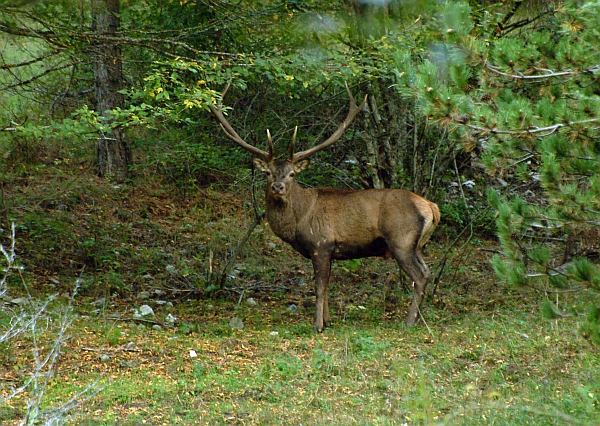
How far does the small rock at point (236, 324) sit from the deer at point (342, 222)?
2.78ft

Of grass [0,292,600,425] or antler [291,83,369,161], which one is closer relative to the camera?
grass [0,292,600,425]

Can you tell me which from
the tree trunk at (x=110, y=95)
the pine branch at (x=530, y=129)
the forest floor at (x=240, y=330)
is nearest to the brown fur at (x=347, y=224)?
the forest floor at (x=240, y=330)

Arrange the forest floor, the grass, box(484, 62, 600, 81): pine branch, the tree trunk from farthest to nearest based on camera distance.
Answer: the tree trunk < the forest floor < the grass < box(484, 62, 600, 81): pine branch

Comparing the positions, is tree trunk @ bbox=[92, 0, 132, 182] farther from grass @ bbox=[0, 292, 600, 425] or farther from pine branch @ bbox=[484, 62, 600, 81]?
pine branch @ bbox=[484, 62, 600, 81]

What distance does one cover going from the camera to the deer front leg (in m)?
9.52

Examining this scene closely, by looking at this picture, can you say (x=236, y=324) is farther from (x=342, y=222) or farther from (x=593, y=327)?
(x=593, y=327)

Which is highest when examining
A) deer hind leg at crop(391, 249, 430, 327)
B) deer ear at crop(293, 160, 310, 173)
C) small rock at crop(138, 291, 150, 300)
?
deer ear at crop(293, 160, 310, 173)

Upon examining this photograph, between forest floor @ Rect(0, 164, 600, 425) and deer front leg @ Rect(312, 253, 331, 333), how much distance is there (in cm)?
25

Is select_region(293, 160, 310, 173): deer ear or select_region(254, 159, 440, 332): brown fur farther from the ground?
select_region(293, 160, 310, 173): deer ear

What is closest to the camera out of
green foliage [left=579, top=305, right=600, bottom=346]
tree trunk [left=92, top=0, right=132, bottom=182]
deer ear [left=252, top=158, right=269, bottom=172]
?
green foliage [left=579, top=305, right=600, bottom=346]

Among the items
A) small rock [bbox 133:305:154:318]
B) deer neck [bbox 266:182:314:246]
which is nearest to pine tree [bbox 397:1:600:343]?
deer neck [bbox 266:182:314:246]

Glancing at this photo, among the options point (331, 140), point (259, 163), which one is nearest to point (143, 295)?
point (259, 163)

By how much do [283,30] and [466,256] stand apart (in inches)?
176

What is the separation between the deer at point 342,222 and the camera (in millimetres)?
9586
